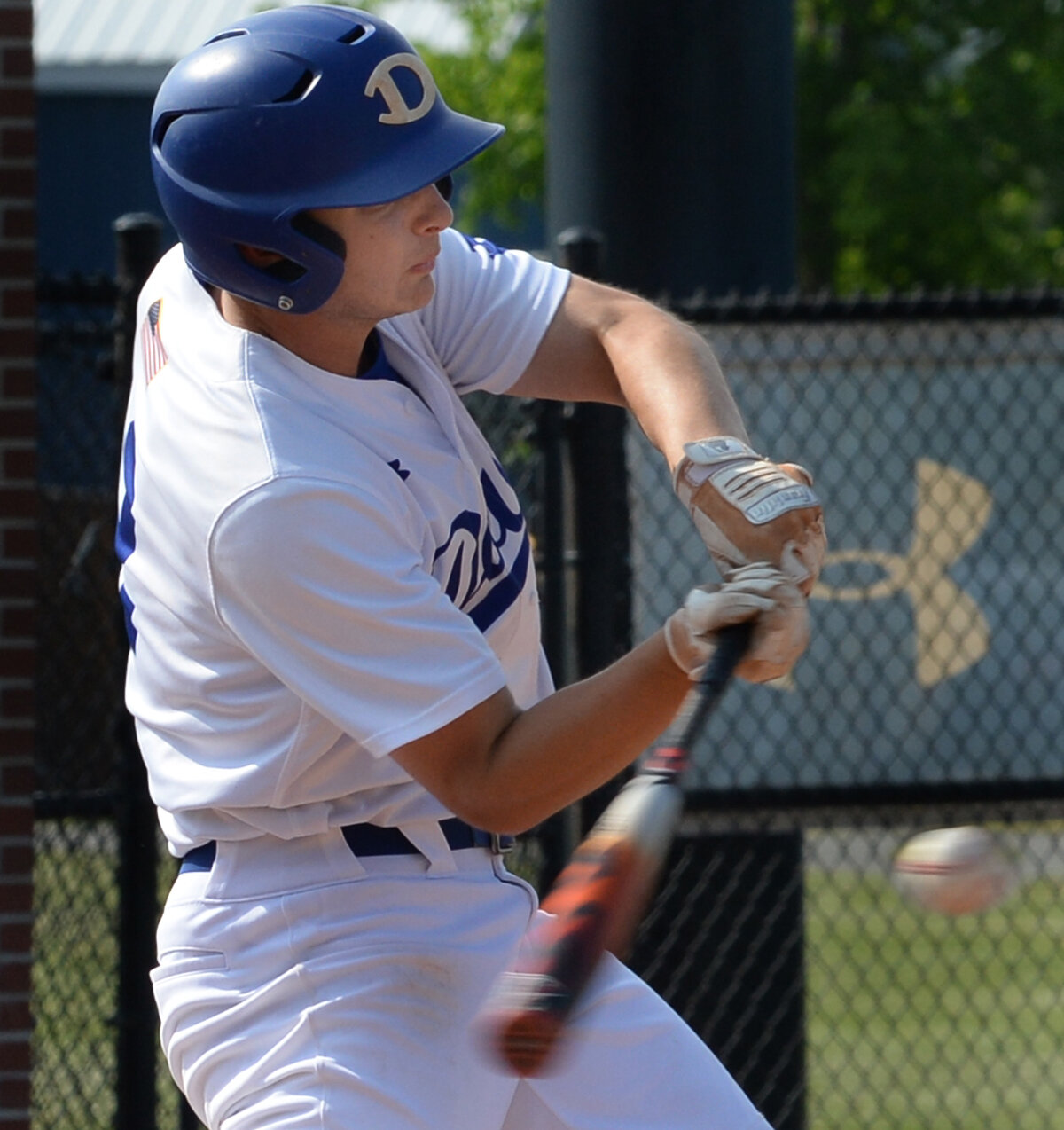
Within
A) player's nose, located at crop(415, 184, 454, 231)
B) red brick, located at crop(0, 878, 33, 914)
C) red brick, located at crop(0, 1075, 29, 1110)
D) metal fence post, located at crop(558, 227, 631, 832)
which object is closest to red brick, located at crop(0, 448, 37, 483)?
red brick, located at crop(0, 878, 33, 914)

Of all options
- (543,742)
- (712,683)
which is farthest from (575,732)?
(712,683)

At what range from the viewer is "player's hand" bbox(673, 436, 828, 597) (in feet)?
7.01

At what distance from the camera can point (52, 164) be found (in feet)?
67.5

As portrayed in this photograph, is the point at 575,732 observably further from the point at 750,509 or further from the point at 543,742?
the point at 750,509

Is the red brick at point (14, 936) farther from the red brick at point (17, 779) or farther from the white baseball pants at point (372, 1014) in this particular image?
the white baseball pants at point (372, 1014)

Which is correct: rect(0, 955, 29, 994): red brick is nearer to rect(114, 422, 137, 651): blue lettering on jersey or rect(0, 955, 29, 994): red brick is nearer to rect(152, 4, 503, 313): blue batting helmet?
rect(114, 422, 137, 651): blue lettering on jersey

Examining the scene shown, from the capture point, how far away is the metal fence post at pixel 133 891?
3.99 metres

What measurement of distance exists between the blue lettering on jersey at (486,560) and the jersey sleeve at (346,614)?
242 mm

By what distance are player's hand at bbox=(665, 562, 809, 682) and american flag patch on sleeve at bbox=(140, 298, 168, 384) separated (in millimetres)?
808

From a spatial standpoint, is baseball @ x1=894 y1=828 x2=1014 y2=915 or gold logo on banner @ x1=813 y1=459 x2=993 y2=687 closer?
baseball @ x1=894 y1=828 x2=1014 y2=915

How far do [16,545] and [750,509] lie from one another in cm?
225

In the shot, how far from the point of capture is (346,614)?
210cm

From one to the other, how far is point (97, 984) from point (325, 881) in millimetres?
4007

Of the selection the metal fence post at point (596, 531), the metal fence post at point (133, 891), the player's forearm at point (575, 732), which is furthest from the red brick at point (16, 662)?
the player's forearm at point (575, 732)
